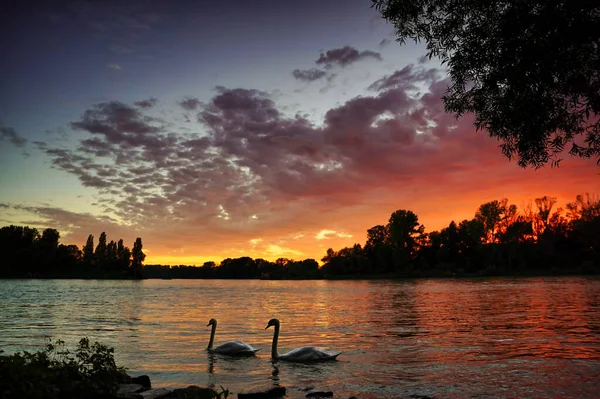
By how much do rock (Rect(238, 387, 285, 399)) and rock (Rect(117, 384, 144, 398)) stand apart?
2.57m

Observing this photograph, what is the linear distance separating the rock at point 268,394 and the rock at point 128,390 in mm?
2572

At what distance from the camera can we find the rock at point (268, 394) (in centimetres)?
1184

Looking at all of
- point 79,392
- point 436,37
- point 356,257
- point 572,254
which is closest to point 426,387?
point 79,392

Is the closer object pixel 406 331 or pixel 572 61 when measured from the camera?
pixel 572 61

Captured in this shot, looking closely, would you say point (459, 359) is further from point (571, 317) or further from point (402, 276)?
point (402, 276)

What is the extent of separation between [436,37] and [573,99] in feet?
14.9

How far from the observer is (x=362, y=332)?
2748 cm

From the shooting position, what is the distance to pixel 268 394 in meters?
12.3

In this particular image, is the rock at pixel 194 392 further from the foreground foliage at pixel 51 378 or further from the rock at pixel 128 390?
the foreground foliage at pixel 51 378

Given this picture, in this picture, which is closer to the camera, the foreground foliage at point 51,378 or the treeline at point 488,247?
the foreground foliage at point 51,378

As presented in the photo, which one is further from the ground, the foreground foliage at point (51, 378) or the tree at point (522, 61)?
the tree at point (522, 61)

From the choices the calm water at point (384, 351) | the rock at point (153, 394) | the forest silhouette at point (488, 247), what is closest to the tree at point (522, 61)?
the calm water at point (384, 351)

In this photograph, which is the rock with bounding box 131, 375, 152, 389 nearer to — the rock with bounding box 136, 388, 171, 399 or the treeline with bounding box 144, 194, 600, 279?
the rock with bounding box 136, 388, 171, 399

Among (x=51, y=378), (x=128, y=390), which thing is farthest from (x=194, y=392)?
(x=51, y=378)
